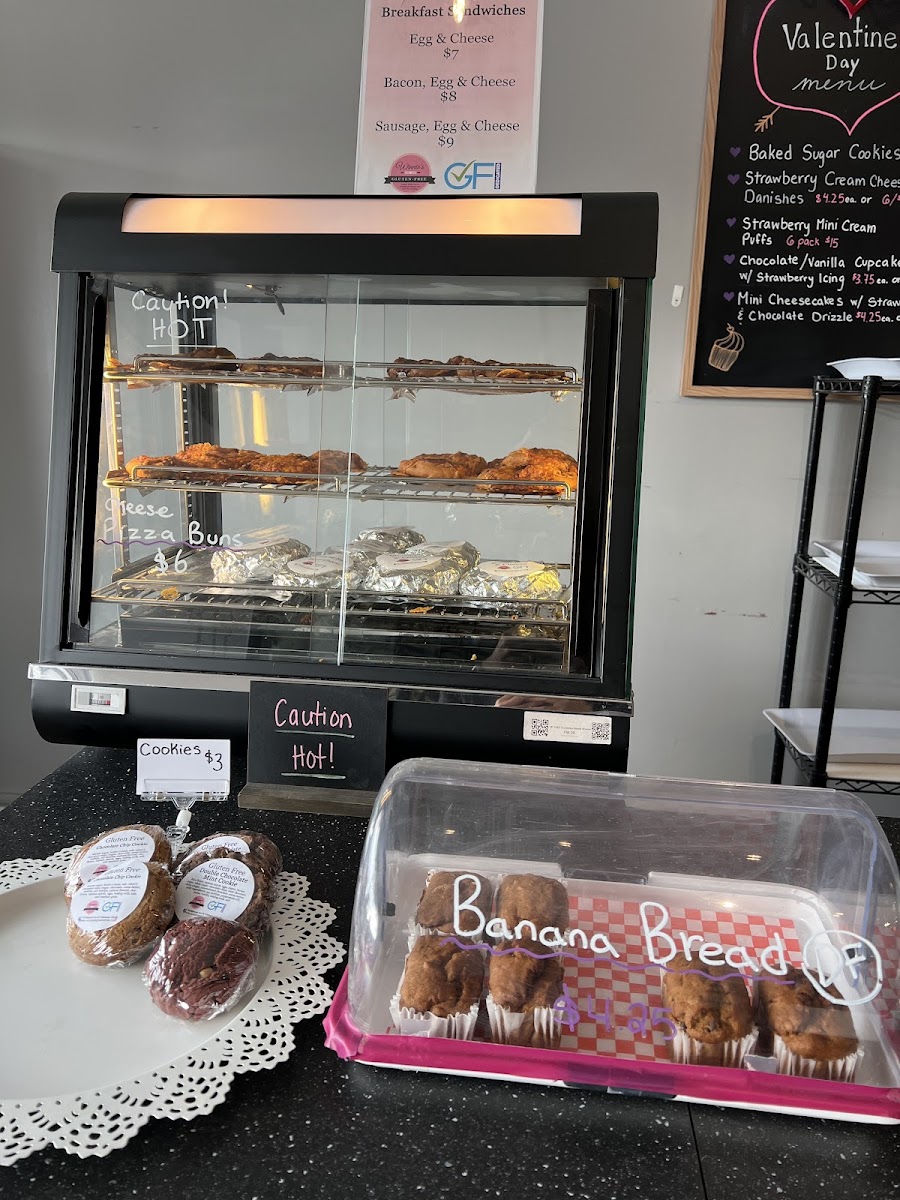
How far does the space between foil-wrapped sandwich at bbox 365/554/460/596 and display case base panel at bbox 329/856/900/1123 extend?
731 millimetres

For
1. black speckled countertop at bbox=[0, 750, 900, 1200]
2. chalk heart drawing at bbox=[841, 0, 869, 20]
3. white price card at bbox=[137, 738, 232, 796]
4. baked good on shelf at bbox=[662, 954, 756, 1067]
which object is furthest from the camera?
chalk heart drawing at bbox=[841, 0, 869, 20]

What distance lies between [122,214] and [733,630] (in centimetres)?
205

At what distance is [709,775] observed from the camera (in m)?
2.96

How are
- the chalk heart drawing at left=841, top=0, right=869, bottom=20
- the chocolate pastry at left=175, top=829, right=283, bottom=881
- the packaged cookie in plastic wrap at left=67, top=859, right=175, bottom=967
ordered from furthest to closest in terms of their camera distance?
the chalk heart drawing at left=841, top=0, right=869, bottom=20 < the chocolate pastry at left=175, top=829, right=283, bottom=881 < the packaged cookie in plastic wrap at left=67, top=859, right=175, bottom=967

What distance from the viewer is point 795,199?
8.39 ft

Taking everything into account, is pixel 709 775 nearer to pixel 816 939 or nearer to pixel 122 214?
pixel 816 939

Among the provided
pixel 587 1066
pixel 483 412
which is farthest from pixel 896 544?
pixel 587 1066

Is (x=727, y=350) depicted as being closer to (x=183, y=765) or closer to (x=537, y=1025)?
(x=183, y=765)

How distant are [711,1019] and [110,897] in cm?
68

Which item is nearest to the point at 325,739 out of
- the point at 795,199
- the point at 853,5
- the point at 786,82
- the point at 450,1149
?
the point at 450,1149

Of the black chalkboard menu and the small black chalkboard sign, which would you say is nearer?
the small black chalkboard sign

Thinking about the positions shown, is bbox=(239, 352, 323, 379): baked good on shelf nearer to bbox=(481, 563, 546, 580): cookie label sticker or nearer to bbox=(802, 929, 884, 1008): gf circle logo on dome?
bbox=(481, 563, 546, 580): cookie label sticker

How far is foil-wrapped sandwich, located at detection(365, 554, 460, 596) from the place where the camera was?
1.69 metres

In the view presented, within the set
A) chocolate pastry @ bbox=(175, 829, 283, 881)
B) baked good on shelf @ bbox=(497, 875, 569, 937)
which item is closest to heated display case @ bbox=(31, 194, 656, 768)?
chocolate pastry @ bbox=(175, 829, 283, 881)
